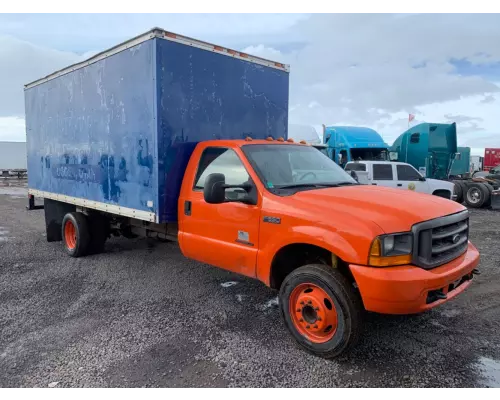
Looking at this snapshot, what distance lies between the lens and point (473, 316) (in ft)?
14.7

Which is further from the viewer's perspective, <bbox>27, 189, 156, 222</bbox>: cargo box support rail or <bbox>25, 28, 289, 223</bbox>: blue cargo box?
<bbox>27, 189, 156, 222</bbox>: cargo box support rail

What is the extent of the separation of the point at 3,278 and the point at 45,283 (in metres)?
0.74

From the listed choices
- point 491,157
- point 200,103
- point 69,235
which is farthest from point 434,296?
point 491,157

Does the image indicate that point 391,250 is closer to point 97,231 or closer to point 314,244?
point 314,244

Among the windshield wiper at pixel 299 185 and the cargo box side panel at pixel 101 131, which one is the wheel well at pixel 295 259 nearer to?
the windshield wiper at pixel 299 185

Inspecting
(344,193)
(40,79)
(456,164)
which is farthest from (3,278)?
(456,164)

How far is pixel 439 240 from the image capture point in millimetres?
3555

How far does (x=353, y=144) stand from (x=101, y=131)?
42.1 feet

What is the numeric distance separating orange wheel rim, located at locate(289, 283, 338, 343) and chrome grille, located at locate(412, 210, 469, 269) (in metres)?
0.85

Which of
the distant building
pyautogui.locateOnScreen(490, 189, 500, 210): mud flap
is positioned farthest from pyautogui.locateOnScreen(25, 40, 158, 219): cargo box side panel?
the distant building

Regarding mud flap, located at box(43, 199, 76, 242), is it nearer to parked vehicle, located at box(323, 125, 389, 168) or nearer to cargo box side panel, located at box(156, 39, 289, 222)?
cargo box side panel, located at box(156, 39, 289, 222)

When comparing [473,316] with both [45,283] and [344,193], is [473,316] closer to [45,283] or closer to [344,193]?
[344,193]

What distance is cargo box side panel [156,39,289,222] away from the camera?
4.92 meters

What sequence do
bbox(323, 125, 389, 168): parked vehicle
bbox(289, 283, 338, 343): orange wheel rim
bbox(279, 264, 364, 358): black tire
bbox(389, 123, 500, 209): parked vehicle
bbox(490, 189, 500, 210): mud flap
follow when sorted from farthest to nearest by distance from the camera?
bbox(323, 125, 389, 168): parked vehicle < bbox(389, 123, 500, 209): parked vehicle < bbox(490, 189, 500, 210): mud flap < bbox(289, 283, 338, 343): orange wheel rim < bbox(279, 264, 364, 358): black tire
